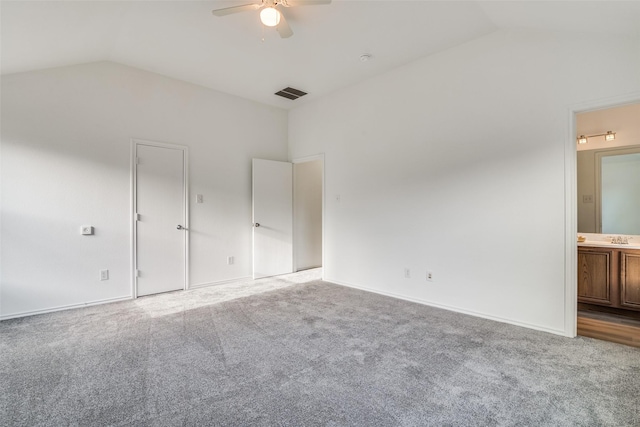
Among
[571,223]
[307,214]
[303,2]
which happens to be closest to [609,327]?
[571,223]

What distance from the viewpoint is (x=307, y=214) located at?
588cm

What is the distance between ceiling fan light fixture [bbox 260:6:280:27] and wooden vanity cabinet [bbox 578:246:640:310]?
4.18 meters

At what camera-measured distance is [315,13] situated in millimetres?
2803

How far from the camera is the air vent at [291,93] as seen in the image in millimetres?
4650

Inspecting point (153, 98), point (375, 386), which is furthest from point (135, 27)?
point (375, 386)

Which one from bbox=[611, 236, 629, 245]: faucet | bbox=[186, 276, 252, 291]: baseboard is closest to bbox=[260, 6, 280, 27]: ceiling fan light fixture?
bbox=[186, 276, 252, 291]: baseboard

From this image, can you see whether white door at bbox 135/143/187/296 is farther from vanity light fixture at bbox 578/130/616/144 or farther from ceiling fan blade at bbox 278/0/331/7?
vanity light fixture at bbox 578/130/616/144

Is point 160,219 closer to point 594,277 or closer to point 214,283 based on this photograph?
point 214,283

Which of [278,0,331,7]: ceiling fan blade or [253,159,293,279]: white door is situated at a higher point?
[278,0,331,7]: ceiling fan blade

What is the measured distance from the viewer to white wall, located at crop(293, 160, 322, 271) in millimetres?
5691

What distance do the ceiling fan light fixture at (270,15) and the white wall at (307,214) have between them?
10.5 feet

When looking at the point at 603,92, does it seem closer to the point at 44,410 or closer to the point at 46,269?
the point at 44,410

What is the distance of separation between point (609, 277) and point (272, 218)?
455cm

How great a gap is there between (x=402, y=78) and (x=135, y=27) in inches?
120
